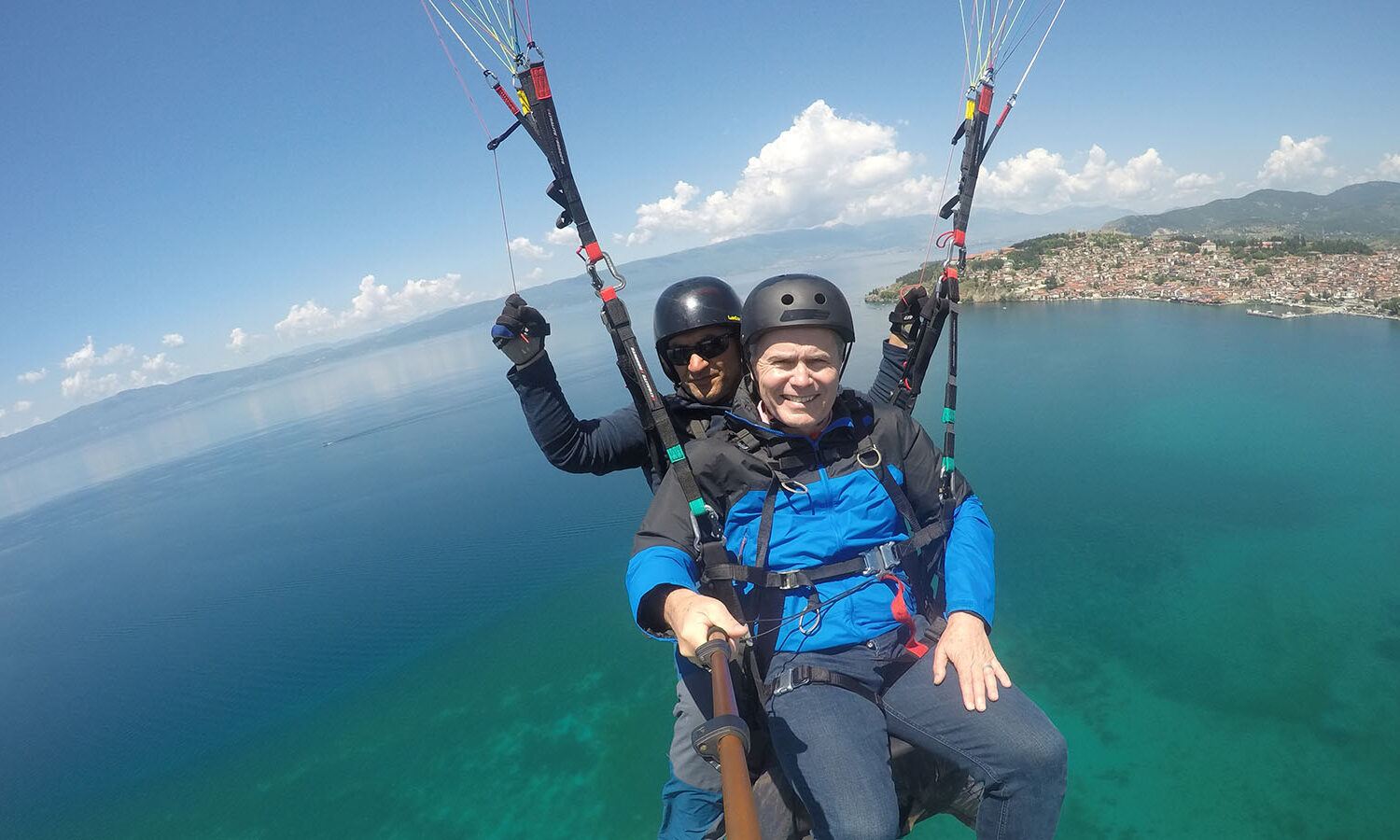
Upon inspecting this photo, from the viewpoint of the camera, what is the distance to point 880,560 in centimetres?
214

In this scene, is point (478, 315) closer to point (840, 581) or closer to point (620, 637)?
point (620, 637)

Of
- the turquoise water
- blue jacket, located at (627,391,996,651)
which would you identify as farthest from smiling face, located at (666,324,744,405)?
the turquoise water

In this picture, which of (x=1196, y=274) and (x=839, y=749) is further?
(x=1196, y=274)

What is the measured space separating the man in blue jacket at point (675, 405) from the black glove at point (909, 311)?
37.5 inches

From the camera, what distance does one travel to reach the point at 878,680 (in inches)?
81.7

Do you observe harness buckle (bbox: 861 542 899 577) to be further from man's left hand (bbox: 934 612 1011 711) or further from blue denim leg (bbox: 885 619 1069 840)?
blue denim leg (bbox: 885 619 1069 840)

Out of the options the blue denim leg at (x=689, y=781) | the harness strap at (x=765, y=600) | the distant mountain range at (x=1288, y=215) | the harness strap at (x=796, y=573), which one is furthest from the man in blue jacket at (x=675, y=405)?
the distant mountain range at (x=1288, y=215)

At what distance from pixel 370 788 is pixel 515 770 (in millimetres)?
2574

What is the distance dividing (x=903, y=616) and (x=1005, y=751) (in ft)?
1.63

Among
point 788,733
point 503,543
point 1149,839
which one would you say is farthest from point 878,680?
point 503,543

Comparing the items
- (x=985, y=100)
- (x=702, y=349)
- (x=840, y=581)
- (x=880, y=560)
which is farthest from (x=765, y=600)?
(x=985, y=100)

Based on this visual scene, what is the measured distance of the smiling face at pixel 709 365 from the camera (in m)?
2.81

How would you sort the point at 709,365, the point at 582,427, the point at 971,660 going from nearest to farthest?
the point at 971,660, the point at 582,427, the point at 709,365

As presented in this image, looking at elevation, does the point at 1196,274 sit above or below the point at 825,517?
below
